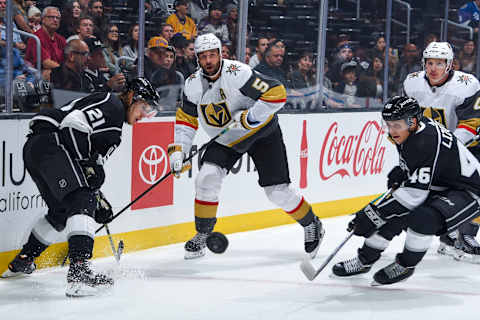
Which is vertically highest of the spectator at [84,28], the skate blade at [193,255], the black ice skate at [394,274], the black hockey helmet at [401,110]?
the spectator at [84,28]

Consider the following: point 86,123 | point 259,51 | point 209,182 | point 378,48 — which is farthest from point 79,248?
point 378,48

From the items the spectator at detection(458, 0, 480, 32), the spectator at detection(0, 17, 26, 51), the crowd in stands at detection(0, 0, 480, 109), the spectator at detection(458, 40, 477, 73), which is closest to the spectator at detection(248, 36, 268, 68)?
the crowd in stands at detection(0, 0, 480, 109)

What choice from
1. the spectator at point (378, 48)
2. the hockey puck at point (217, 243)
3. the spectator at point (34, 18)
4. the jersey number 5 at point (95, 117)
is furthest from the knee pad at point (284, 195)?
the spectator at point (378, 48)

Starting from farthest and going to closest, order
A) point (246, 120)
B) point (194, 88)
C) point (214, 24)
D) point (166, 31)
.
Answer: point (214, 24) → point (166, 31) → point (194, 88) → point (246, 120)

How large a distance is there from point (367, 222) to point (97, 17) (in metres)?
2.03

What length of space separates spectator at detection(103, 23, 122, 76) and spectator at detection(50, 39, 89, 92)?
165mm

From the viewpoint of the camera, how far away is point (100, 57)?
4.90 meters

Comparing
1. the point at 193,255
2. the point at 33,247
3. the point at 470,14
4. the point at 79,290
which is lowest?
the point at 193,255

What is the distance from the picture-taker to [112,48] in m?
4.96

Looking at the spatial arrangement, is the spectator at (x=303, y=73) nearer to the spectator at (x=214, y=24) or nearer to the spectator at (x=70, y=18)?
the spectator at (x=214, y=24)

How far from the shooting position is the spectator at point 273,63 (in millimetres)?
6145

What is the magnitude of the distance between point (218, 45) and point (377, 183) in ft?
9.85

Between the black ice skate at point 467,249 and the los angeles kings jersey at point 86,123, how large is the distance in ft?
7.52

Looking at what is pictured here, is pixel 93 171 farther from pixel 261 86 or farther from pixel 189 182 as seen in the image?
pixel 189 182
